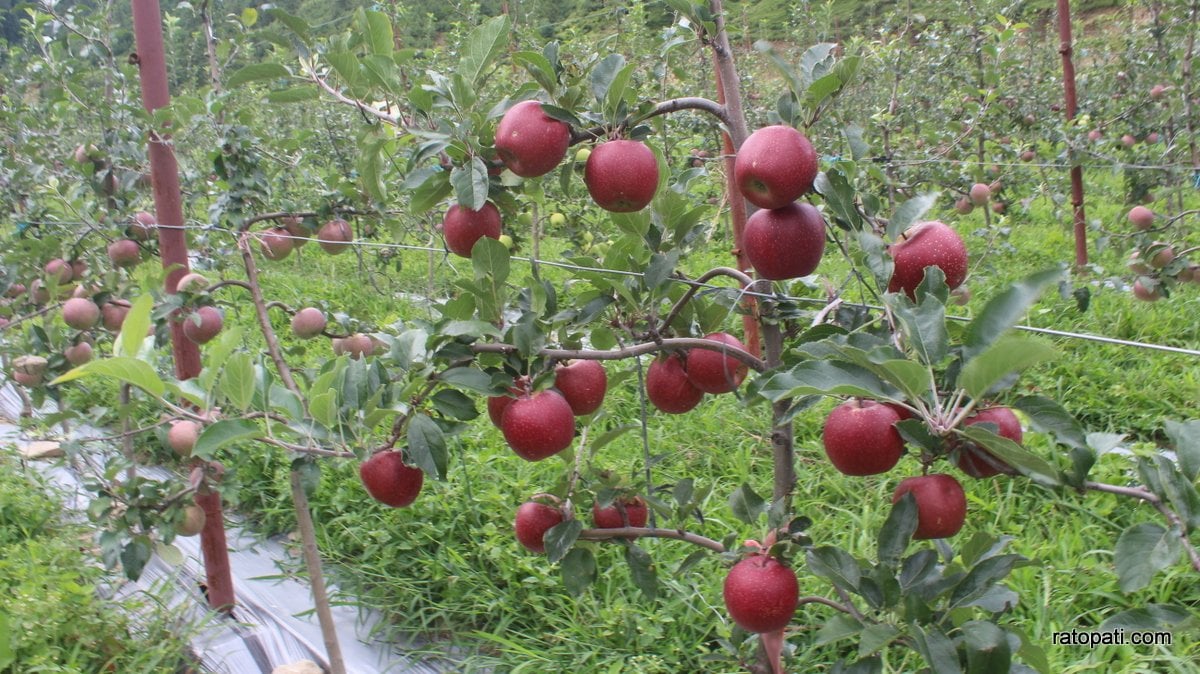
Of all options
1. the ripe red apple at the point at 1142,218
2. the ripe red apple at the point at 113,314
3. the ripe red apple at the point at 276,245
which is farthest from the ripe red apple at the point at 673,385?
the ripe red apple at the point at 1142,218

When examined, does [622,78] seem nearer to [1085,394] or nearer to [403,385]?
[403,385]

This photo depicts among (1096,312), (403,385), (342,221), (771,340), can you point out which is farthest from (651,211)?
(1096,312)

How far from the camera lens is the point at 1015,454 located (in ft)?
1.97

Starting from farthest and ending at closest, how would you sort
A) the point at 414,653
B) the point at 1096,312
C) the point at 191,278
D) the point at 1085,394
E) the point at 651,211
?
the point at 1096,312 → the point at 1085,394 → the point at 414,653 → the point at 191,278 → the point at 651,211

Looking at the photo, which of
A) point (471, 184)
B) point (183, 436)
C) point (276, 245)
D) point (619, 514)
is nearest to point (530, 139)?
point (471, 184)

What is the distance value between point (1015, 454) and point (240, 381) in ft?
2.46

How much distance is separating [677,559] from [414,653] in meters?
0.59

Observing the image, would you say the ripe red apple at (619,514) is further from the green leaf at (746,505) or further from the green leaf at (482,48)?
the green leaf at (482,48)

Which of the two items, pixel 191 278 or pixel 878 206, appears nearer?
pixel 878 206

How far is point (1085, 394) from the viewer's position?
2398 mm

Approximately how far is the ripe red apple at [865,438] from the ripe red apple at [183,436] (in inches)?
47.6

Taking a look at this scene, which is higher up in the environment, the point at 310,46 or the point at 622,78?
the point at 310,46

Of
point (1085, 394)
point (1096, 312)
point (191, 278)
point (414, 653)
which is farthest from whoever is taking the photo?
point (1096, 312)

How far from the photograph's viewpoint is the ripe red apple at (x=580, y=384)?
96cm
